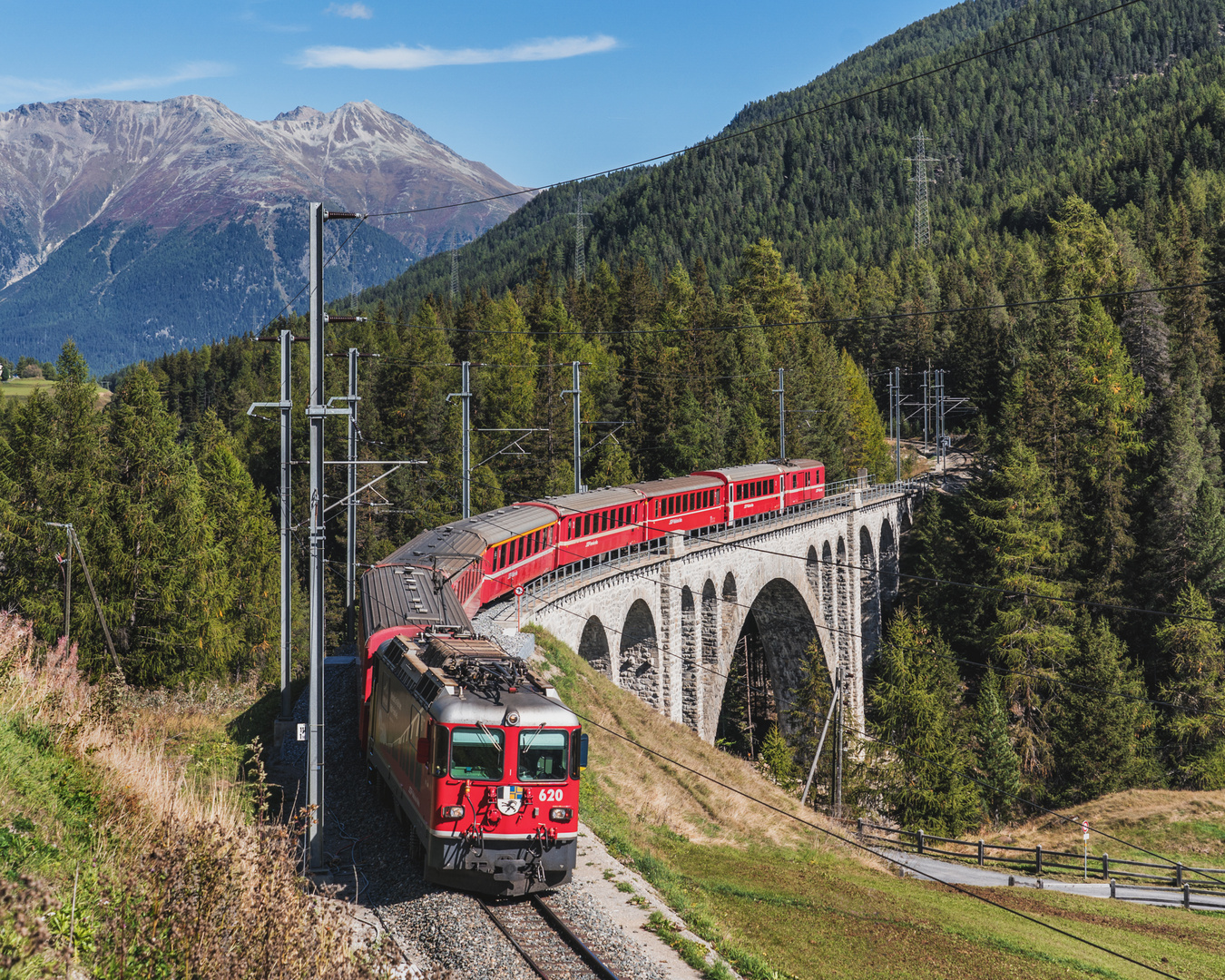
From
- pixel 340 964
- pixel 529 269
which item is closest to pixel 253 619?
pixel 340 964

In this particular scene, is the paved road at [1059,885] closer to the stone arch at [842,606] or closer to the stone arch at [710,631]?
the stone arch at [710,631]

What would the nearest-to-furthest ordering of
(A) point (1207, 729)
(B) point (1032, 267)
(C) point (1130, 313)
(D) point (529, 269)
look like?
1. (A) point (1207, 729)
2. (C) point (1130, 313)
3. (B) point (1032, 267)
4. (D) point (529, 269)

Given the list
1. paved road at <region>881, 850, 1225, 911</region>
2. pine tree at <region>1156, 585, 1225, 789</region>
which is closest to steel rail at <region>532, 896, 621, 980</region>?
paved road at <region>881, 850, 1225, 911</region>

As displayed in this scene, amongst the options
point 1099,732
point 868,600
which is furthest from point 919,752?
Answer: point 868,600

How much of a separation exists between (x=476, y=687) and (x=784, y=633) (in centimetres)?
4256

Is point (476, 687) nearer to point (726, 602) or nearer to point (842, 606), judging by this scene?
point (726, 602)

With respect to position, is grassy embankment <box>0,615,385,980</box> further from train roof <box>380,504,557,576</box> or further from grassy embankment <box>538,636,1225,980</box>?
train roof <box>380,504,557,576</box>

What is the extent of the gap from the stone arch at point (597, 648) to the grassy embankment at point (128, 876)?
22.8 meters

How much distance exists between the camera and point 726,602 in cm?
4125

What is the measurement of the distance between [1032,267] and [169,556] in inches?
3557

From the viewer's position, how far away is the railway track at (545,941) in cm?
1020

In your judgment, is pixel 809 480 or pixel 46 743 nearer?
pixel 46 743

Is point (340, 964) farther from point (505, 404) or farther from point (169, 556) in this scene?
point (505, 404)

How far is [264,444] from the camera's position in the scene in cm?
7744
